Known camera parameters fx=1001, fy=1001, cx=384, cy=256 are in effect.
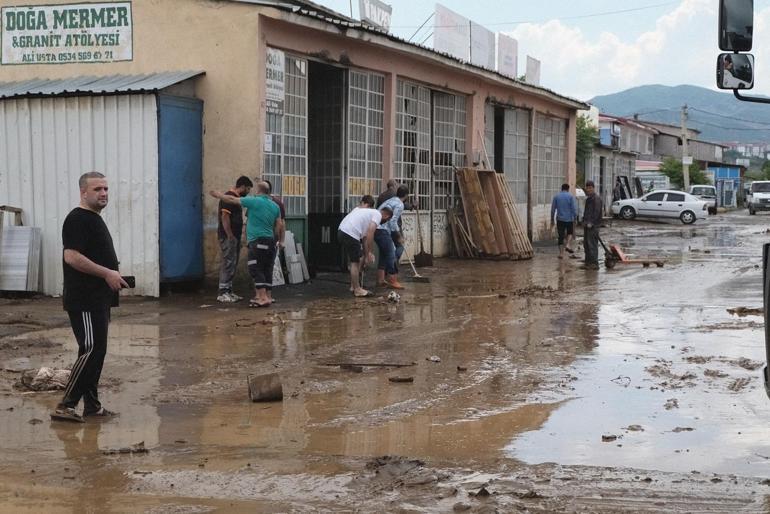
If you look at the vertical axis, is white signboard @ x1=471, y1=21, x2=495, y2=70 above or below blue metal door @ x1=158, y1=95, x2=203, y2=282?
above

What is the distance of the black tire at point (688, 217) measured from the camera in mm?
42719

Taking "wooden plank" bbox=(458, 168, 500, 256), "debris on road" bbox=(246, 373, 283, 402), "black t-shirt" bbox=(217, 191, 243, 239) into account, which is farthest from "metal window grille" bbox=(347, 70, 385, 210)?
"debris on road" bbox=(246, 373, 283, 402)

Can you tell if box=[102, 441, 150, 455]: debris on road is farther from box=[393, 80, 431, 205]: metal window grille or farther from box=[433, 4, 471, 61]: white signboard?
box=[433, 4, 471, 61]: white signboard

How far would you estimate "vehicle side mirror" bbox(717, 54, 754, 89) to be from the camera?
5.81 m

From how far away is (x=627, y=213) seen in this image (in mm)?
45125

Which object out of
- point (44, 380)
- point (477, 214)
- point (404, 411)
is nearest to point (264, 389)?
point (404, 411)

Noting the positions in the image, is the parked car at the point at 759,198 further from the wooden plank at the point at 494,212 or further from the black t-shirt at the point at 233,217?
the black t-shirt at the point at 233,217

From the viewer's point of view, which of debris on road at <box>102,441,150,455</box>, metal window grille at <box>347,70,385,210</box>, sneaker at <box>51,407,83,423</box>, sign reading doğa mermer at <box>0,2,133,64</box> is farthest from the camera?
metal window grille at <box>347,70,385,210</box>

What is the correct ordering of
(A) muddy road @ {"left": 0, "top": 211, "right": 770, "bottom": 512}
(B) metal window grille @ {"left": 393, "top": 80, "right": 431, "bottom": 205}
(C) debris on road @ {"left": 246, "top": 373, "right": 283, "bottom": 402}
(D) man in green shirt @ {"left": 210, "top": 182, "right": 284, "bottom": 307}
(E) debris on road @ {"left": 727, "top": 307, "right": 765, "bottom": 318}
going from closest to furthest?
(A) muddy road @ {"left": 0, "top": 211, "right": 770, "bottom": 512}, (C) debris on road @ {"left": 246, "top": 373, "right": 283, "bottom": 402}, (E) debris on road @ {"left": 727, "top": 307, "right": 765, "bottom": 318}, (D) man in green shirt @ {"left": 210, "top": 182, "right": 284, "bottom": 307}, (B) metal window grille @ {"left": 393, "top": 80, "right": 431, "bottom": 205}

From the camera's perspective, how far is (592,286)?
16.2 metres

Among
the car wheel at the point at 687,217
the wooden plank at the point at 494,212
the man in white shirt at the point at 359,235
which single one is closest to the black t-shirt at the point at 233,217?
the man in white shirt at the point at 359,235

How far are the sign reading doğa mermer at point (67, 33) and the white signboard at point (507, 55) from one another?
14459 mm

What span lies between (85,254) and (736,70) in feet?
14.5

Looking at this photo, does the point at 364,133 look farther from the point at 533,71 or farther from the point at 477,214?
the point at 533,71
